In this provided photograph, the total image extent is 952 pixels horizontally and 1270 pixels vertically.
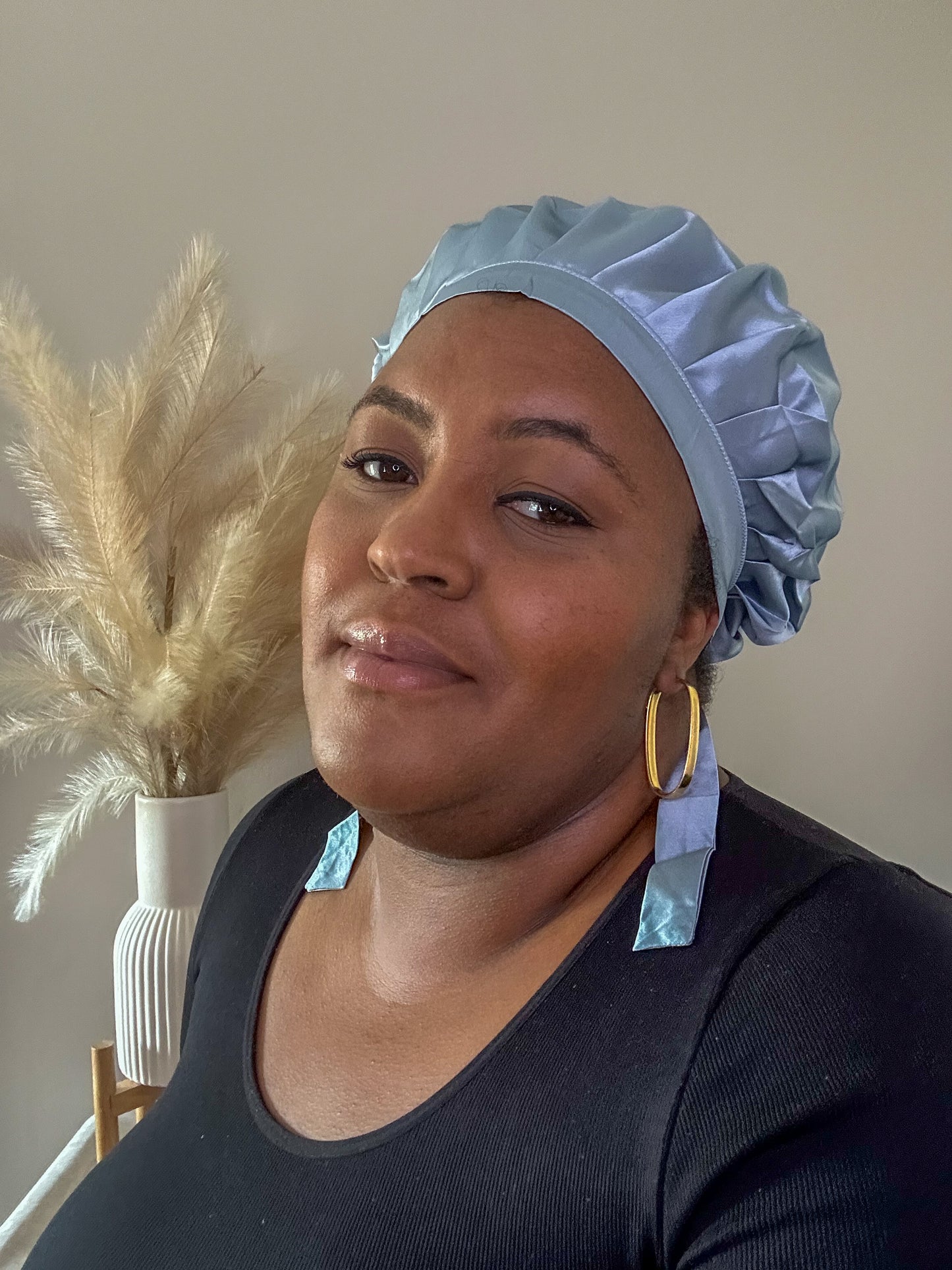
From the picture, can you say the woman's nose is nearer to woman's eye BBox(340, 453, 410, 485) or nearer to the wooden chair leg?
woman's eye BBox(340, 453, 410, 485)

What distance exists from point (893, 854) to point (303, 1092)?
1053mm

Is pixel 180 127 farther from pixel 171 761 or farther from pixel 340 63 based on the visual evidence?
pixel 171 761

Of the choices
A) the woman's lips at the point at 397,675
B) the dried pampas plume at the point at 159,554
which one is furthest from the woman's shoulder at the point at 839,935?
the dried pampas plume at the point at 159,554

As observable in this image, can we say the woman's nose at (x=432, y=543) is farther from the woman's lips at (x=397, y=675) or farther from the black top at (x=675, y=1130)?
the black top at (x=675, y=1130)

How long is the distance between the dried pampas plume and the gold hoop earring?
0.61m

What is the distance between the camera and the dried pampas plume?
1.20m

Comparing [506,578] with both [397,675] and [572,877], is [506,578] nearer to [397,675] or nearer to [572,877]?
[397,675]

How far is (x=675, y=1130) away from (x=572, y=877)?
218 millimetres

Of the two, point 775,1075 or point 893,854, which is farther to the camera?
point 893,854

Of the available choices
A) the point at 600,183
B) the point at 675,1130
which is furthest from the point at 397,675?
the point at 600,183

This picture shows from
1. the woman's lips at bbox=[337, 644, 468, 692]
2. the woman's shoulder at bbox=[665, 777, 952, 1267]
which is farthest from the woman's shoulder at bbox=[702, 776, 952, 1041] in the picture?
the woman's lips at bbox=[337, 644, 468, 692]

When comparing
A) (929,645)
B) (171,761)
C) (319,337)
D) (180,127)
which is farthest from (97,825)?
(929,645)

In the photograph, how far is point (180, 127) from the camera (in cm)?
142

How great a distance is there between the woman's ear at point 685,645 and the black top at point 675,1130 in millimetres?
110
